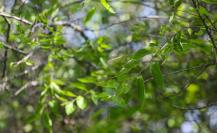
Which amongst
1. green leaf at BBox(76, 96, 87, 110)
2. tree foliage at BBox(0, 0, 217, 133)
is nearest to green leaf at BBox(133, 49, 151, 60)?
tree foliage at BBox(0, 0, 217, 133)

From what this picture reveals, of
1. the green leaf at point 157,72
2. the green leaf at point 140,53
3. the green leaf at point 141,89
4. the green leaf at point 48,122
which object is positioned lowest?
the green leaf at point 48,122

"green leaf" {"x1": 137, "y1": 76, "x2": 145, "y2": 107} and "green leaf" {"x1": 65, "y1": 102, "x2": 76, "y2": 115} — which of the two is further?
"green leaf" {"x1": 65, "y1": 102, "x2": 76, "y2": 115}

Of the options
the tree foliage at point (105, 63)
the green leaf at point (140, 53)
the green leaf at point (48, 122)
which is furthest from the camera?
the green leaf at point (48, 122)

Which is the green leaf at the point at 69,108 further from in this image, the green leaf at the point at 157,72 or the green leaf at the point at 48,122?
the green leaf at the point at 157,72

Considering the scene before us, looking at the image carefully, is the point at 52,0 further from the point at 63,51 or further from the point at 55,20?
the point at 63,51

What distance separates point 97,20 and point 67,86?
3.81 ft

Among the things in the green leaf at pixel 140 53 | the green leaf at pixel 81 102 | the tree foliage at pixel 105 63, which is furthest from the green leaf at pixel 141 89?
the green leaf at pixel 81 102

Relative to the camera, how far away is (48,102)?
3.39m

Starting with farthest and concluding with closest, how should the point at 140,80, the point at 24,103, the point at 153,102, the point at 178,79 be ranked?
the point at 24,103
the point at 153,102
the point at 178,79
the point at 140,80

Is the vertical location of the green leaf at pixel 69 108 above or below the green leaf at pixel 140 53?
below

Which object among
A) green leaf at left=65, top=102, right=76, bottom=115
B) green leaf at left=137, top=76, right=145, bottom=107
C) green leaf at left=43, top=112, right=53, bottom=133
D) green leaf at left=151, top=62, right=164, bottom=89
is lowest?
green leaf at left=43, top=112, right=53, bottom=133

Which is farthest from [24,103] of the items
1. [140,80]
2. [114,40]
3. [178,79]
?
[140,80]

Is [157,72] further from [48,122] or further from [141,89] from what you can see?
[48,122]

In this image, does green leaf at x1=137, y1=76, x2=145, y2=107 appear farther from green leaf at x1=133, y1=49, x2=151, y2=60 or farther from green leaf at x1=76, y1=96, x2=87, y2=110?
green leaf at x1=76, y1=96, x2=87, y2=110
